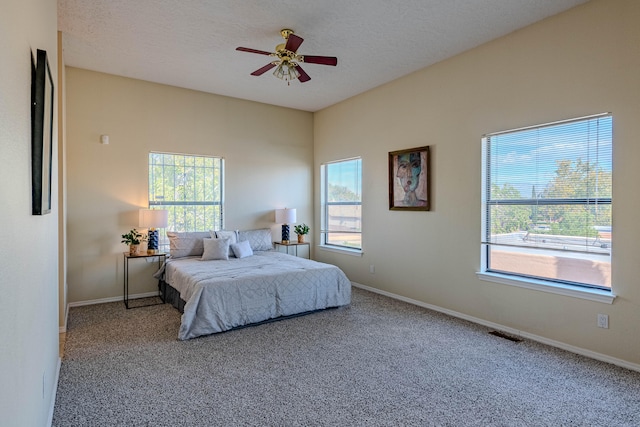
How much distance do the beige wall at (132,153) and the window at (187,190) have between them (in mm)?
129

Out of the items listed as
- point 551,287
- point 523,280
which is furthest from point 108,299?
point 551,287

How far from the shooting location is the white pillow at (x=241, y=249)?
17.3 ft

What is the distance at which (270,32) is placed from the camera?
147 inches

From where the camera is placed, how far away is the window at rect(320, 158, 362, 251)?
19.6ft

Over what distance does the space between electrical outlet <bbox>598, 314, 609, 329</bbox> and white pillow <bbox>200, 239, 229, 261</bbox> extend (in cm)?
422

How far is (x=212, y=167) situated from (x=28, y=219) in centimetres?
446

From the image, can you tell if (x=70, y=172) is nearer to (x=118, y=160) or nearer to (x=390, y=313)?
(x=118, y=160)

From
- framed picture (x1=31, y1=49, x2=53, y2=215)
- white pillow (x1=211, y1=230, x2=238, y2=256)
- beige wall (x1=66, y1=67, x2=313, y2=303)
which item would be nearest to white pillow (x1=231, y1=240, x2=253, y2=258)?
white pillow (x1=211, y1=230, x2=238, y2=256)

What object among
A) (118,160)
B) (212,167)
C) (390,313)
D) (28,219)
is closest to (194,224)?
(212,167)

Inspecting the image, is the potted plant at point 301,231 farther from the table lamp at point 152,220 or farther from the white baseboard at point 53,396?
the white baseboard at point 53,396

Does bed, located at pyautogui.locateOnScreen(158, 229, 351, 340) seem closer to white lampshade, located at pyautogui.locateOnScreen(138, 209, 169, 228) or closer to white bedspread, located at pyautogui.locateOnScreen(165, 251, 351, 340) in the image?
white bedspread, located at pyautogui.locateOnScreen(165, 251, 351, 340)

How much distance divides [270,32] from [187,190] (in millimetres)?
2858

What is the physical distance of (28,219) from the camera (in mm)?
1486

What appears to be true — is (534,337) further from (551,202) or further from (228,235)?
(228,235)
